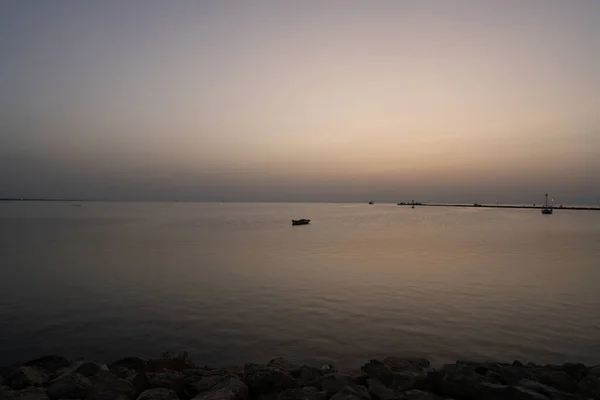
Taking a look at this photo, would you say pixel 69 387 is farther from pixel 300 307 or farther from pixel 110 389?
pixel 300 307

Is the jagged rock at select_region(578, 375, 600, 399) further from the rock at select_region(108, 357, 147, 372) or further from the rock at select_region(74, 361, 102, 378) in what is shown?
the rock at select_region(74, 361, 102, 378)

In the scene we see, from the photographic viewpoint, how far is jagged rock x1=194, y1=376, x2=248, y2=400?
7.64 meters

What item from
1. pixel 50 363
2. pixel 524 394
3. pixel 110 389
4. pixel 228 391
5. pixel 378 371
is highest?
pixel 524 394

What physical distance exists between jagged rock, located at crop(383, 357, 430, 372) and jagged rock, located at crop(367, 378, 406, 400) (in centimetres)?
114

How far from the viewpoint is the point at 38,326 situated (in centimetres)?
1403

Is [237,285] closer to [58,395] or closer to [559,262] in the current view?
[58,395]

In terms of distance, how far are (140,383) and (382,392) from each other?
517 centimetres

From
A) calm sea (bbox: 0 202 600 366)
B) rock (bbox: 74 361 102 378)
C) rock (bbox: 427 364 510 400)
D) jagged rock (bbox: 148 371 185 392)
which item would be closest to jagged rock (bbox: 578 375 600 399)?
rock (bbox: 427 364 510 400)

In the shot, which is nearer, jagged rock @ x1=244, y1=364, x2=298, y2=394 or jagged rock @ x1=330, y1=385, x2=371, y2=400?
jagged rock @ x1=330, y1=385, x2=371, y2=400

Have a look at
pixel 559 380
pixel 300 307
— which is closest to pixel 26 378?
pixel 300 307

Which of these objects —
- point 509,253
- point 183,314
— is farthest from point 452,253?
point 183,314

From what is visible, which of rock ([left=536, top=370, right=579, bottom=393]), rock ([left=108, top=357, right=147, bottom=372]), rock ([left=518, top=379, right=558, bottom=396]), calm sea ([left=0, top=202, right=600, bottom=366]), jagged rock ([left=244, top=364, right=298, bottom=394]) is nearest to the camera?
rock ([left=518, top=379, right=558, bottom=396])

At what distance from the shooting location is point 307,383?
890 cm

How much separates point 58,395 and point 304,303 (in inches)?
420
